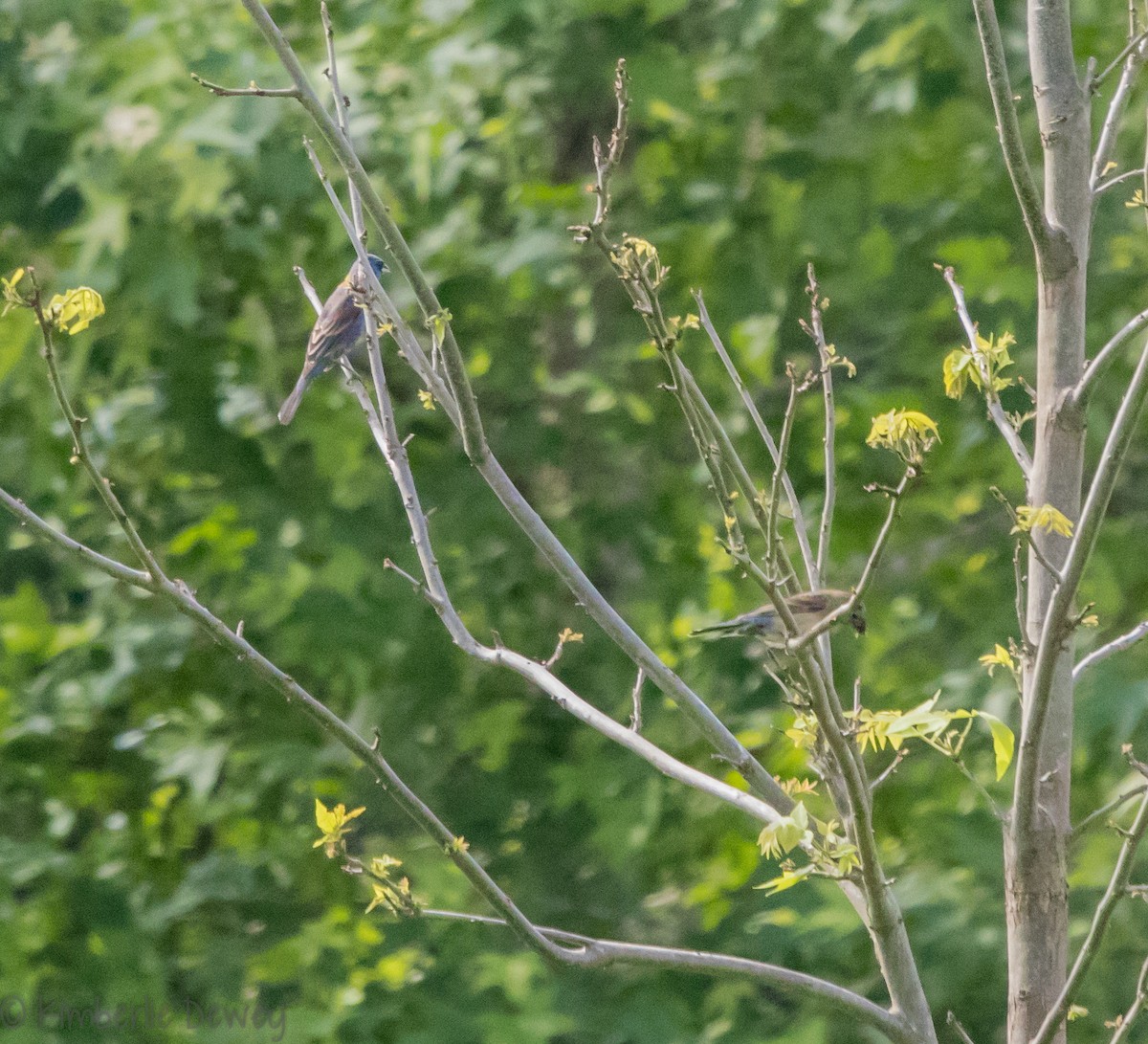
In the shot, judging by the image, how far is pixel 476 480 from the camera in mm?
4465

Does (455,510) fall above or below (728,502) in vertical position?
below

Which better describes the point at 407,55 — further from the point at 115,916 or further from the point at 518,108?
the point at 115,916

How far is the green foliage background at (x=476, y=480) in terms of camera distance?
4.15 meters

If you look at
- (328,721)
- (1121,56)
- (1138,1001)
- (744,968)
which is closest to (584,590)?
(328,721)

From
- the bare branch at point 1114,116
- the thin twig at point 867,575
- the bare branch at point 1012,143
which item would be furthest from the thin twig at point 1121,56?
the thin twig at point 867,575

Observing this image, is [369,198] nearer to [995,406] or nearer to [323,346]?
[995,406]

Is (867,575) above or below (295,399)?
above

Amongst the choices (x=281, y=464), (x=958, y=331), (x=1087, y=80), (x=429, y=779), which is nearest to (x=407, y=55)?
(x=281, y=464)

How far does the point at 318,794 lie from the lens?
14.6 feet

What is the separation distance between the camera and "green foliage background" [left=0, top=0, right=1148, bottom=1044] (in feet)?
13.6

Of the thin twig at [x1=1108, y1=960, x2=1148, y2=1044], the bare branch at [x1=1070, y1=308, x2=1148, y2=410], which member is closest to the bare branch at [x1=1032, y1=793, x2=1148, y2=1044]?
the thin twig at [x1=1108, y1=960, x2=1148, y2=1044]

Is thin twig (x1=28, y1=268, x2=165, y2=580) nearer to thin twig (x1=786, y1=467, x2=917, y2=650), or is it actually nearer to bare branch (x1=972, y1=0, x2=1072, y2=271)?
thin twig (x1=786, y1=467, x2=917, y2=650)

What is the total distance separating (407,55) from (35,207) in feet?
4.57

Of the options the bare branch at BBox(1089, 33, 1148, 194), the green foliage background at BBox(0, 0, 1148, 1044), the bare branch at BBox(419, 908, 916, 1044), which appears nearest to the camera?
the bare branch at BBox(419, 908, 916, 1044)
